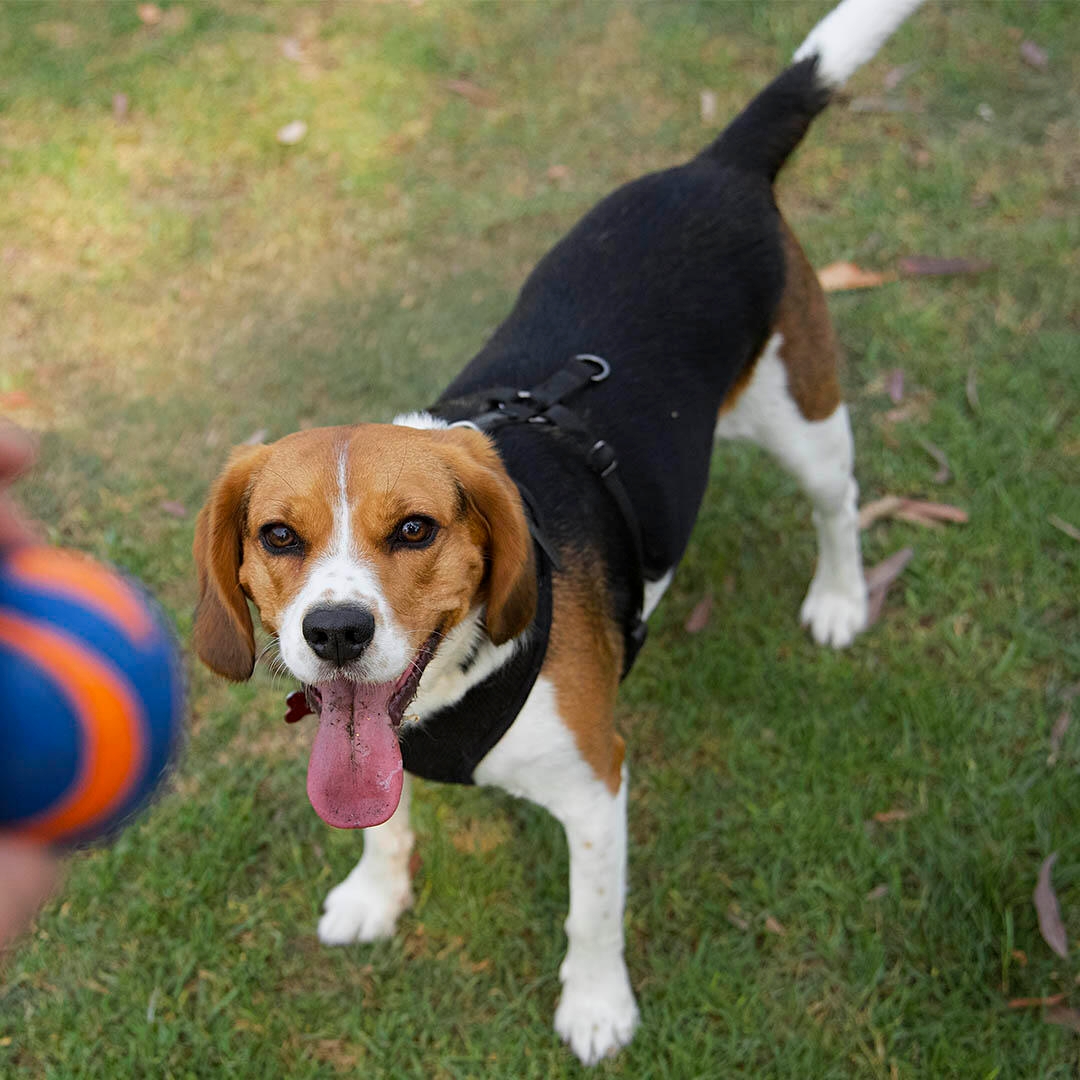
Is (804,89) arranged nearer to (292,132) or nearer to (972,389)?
(972,389)

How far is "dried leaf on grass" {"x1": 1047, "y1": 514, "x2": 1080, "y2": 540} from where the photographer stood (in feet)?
14.8

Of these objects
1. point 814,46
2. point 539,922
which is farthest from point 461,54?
point 539,922

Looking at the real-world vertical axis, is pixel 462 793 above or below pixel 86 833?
below

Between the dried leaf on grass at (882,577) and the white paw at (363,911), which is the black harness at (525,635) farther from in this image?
the dried leaf on grass at (882,577)

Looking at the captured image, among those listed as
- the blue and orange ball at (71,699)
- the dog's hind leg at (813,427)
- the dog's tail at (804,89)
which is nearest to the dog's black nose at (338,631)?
the blue and orange ball at (71,699)

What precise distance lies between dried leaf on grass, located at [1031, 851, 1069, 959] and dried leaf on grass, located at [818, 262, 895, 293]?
3.12 m

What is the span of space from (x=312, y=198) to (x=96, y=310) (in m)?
1.38

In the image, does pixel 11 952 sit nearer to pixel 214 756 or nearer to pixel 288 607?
pixel 214 756

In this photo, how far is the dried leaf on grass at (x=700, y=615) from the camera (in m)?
4.41

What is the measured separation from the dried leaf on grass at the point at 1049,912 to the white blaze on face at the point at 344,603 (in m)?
2.27

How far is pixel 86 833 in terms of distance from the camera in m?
1.94

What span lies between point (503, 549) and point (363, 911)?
1.65 metres

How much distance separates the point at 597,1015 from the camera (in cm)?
329

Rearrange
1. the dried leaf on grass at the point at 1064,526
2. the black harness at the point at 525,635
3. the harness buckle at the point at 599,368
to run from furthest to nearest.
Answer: the dried leaf on grass at the point at 1064,526, the harness buckle at the point at 599,368, the black harness at the point at 525,635
